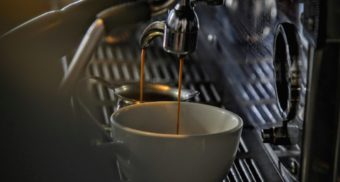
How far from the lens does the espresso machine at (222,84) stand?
0.49m

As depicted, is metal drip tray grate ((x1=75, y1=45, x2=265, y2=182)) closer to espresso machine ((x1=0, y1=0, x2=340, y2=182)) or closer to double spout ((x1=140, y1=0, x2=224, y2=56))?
espresso machine ((x1=0, y1=0, x2=340, y2=182))

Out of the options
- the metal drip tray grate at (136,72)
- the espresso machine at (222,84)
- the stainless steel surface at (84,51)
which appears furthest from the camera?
the metal drip tray grate at (136,72)

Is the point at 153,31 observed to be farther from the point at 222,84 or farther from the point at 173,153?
the point at 222,84

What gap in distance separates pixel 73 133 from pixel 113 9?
0.26 m

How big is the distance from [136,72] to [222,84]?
0.68ft

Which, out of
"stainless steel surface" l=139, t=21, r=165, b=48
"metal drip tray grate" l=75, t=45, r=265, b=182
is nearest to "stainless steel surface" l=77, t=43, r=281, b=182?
"metal drip tray grate" l=75, t=45, r=265, b=182

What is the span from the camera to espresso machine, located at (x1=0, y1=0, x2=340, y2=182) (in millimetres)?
488

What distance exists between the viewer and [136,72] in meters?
1.07

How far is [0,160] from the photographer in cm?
53

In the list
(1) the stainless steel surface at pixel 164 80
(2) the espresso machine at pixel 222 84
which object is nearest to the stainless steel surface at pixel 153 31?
(2) the espresso machine at pixel 222 84

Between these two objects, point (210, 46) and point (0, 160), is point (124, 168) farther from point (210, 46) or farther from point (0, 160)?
point (210, 46)

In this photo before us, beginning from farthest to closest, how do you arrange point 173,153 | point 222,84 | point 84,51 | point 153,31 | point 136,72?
point 136,72, point 222,84, point 84,51, point 153,31, point 173,153

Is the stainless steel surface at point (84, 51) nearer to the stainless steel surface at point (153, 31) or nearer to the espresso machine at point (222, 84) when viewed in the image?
the espresso machine at point (222, 84)

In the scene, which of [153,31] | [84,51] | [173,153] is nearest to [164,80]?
[84,51]
